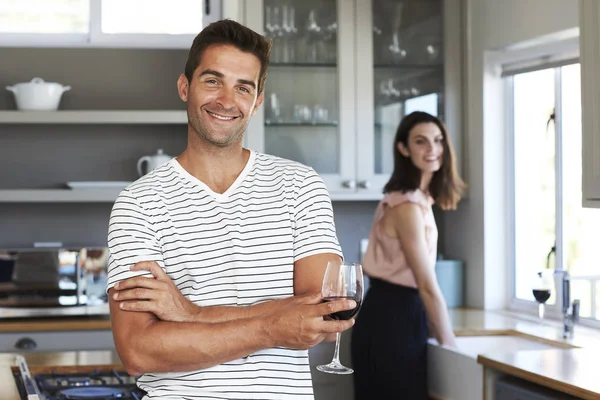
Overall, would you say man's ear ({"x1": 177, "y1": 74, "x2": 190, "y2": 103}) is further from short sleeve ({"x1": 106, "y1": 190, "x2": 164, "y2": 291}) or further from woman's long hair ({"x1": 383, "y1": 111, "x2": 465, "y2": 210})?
woman's long hair ({"x1": 383, "y1": 111, "x2": 465, "y2": 210})

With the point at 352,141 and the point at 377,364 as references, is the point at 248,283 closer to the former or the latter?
the point at 377,364

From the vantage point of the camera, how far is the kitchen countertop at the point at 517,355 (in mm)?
2316

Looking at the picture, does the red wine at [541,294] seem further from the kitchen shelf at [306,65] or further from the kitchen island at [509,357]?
the kitchen shelf at [306,65]

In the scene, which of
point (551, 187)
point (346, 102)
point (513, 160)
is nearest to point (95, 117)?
point (346, 102)

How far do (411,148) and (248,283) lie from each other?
1.85 m

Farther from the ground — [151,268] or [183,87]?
[183,87]

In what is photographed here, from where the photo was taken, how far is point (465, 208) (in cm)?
414

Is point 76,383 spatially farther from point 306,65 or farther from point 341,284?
point 306,65

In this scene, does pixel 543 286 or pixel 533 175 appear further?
pixel 533 175

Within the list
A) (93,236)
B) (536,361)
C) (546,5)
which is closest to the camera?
(536,361)

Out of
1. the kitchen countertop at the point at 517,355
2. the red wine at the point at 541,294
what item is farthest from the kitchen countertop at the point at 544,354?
the red wine at the point at 541,294

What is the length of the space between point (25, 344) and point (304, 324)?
2409 mm

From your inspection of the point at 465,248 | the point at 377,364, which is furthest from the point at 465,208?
the point at 377,364

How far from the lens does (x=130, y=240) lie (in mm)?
1609
